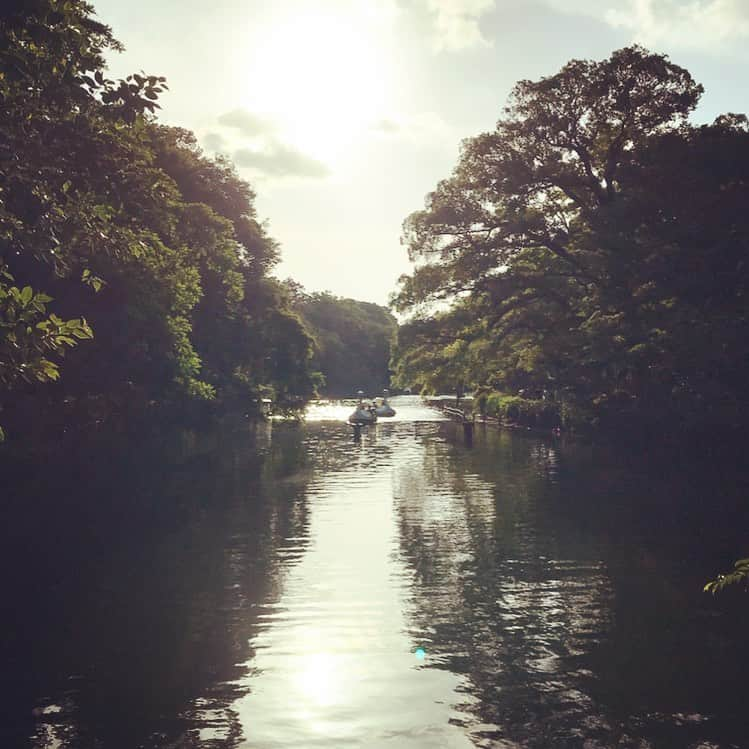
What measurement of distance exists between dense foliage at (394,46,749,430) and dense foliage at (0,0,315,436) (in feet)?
42.5

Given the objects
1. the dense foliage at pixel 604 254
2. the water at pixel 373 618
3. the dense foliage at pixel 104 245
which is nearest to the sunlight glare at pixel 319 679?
the water at pixel 373 618

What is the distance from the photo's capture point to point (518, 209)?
4769 cm

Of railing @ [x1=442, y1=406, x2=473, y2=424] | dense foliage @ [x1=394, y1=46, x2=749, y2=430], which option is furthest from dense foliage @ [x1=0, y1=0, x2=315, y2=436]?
railing @ [x1=442, y1=406, x2=473, y2=424]

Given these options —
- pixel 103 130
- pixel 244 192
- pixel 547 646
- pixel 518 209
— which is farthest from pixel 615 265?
pixel 244 192

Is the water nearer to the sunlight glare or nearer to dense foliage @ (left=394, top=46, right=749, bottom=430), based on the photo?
the sunlight glare

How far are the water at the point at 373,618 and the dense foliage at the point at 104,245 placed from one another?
4.18 meters

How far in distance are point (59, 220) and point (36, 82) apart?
7.67ft

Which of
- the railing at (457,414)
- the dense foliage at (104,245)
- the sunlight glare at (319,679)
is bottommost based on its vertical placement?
the sunlight glare at (319,679)

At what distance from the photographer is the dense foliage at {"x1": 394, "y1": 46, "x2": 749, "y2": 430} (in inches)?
1396

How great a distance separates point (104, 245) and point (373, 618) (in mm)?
7611

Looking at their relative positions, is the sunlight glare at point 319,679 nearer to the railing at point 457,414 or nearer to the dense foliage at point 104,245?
the dense foliage at point 104,245

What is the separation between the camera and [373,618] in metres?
15.0

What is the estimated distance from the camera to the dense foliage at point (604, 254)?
116 feet

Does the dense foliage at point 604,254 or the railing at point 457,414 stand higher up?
the dense foliage at point 604,254
